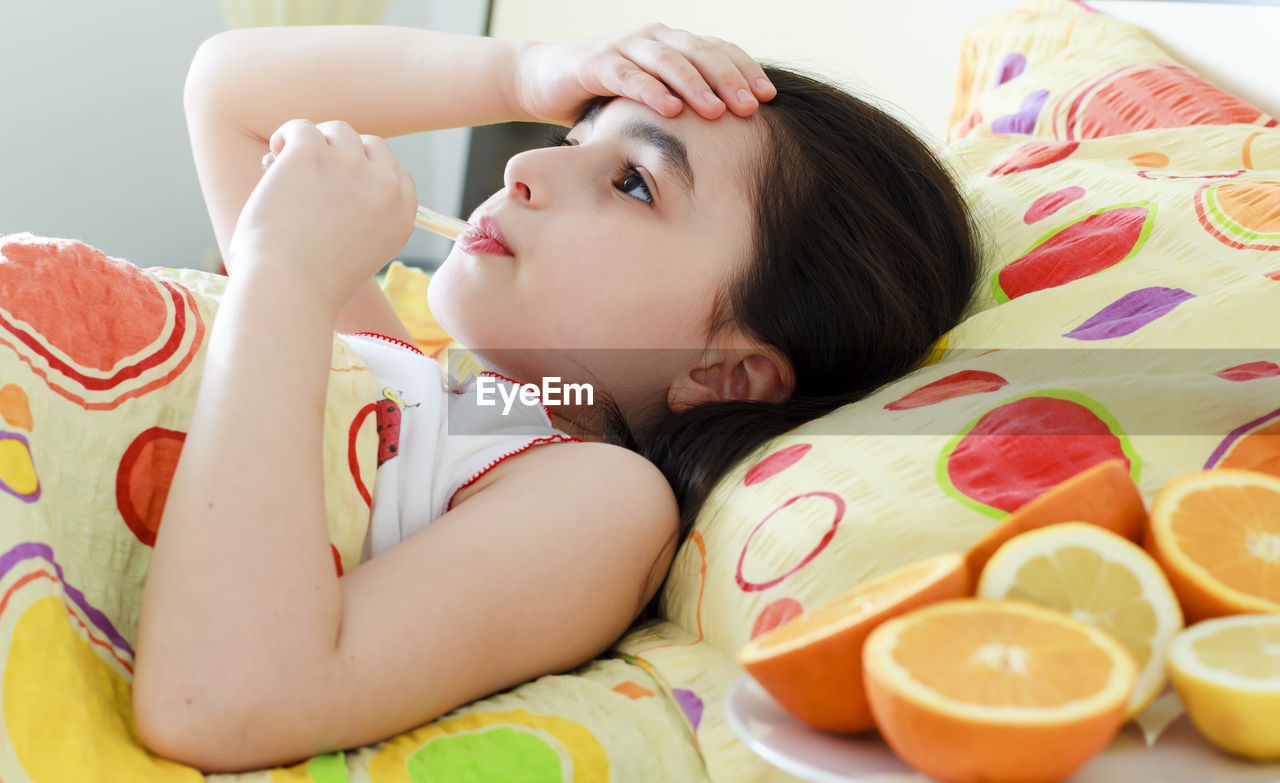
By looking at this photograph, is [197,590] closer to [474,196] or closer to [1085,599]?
[1085,599]

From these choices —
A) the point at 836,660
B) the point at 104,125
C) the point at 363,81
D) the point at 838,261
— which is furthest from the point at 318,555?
the point at 104,125

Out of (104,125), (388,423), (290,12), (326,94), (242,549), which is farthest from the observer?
(104,125)

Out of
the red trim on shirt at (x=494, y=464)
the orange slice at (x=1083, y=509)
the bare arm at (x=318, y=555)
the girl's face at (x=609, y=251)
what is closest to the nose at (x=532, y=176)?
the girl's face at (x=609, y=251)

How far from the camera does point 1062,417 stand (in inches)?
24.6

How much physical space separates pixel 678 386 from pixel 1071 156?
48 centimetres

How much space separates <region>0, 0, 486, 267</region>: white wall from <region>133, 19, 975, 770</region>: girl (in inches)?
66.1

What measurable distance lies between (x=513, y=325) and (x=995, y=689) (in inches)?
23.4

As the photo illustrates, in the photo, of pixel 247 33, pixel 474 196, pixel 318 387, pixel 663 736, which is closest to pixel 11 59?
pixel 474 196

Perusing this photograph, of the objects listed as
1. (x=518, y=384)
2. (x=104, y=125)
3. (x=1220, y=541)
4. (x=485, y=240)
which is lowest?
(x=104, y=125)

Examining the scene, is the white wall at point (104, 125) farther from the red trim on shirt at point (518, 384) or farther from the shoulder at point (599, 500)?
the shoulder at point (599, 500)

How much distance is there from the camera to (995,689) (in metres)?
0.32

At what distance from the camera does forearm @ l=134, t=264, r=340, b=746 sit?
20.2 inches

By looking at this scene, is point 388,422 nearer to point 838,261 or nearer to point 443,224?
point 443,224

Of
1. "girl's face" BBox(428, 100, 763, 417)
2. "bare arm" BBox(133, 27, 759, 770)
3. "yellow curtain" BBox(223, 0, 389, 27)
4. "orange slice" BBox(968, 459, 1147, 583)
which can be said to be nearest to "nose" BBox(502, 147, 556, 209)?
"girl's face" BBox(428, 100, 763, 417)
